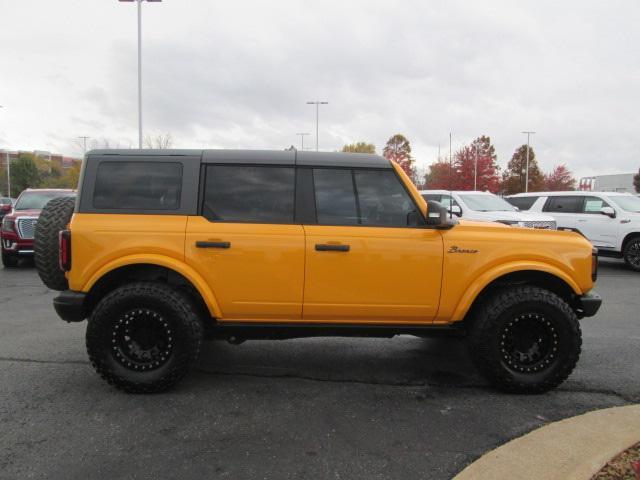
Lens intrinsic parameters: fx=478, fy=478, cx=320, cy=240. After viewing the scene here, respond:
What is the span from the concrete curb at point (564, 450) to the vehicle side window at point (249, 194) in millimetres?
2223

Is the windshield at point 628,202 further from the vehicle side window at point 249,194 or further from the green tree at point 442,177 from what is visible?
the green tree at point 442,177

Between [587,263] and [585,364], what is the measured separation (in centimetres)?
126

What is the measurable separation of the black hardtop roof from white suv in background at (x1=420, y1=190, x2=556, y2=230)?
24.1 ft

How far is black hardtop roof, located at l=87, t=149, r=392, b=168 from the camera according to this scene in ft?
13.0

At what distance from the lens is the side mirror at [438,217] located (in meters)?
3.75

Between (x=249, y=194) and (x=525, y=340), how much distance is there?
8.41 ft

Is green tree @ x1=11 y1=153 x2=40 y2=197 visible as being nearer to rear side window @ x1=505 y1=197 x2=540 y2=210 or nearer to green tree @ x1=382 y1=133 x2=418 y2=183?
green tree @ x1=382 y1=133 x2=418 y2=183

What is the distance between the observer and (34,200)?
474 inches

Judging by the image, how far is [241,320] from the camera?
3920 millimetres

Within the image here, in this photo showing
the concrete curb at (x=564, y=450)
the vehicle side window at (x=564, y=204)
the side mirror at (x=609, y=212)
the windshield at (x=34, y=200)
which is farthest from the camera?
the vehicle side window at (x=564, y=204)

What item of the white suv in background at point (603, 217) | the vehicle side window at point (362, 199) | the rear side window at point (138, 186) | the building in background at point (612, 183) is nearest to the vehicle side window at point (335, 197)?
the vehicle side window at point (362, 199)

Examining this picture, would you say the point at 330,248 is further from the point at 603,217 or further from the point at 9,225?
the point at 603,217

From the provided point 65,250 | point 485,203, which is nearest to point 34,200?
point 65,250

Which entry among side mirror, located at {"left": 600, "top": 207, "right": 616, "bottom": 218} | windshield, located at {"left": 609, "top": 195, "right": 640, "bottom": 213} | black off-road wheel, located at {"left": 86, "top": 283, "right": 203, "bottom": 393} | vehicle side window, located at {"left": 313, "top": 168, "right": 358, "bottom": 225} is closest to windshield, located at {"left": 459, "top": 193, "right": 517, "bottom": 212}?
side mirror, located at {"left": 600, "top": 207, "right": 616, "bottom": 218}
